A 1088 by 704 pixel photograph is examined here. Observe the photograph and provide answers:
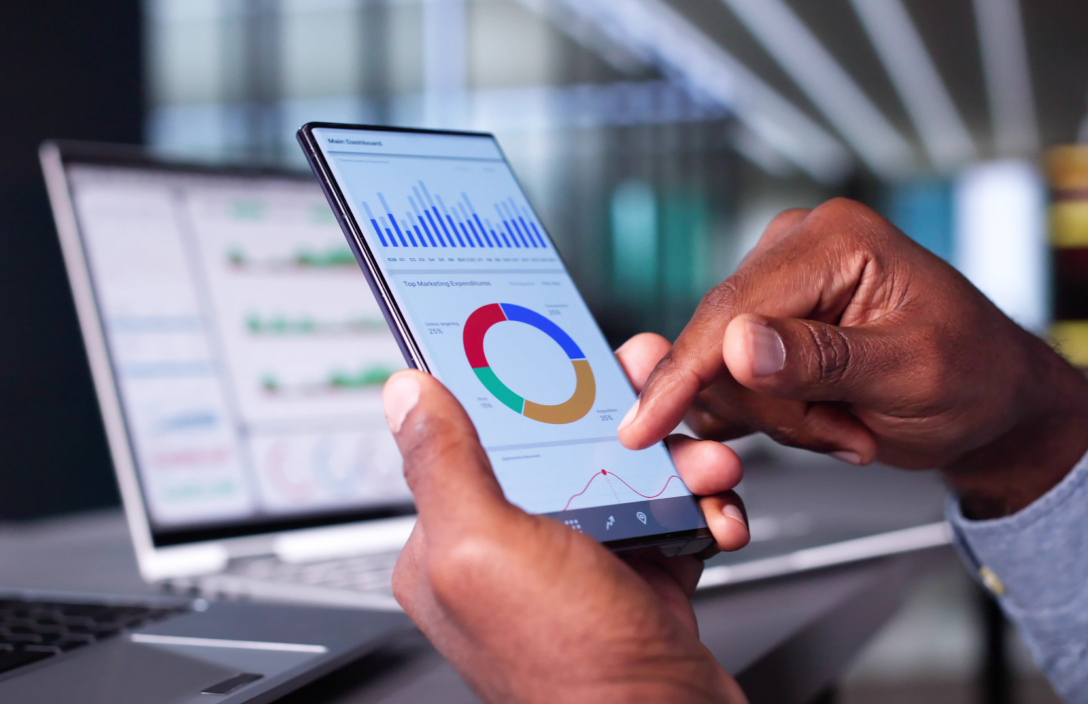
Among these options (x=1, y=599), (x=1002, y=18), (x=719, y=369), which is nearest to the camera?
(x=719, y=369)

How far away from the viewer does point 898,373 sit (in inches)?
21.1

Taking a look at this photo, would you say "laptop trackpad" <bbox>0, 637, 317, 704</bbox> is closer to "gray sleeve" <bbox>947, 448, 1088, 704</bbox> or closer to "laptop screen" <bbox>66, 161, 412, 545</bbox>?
"laptop screen" <bbox>66, 161, 412, 545</bbox>

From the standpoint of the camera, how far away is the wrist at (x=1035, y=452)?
68cm

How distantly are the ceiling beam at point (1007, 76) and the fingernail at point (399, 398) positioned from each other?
15.1 ft

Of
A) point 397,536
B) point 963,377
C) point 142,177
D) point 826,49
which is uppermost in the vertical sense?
point 826,49

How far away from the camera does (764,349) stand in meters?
0.45

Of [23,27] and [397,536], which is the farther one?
[23,27]

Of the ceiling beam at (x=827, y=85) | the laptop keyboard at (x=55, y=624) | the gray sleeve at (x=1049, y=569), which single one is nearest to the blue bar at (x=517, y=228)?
the laptop keyboard at (x=55, y=624)

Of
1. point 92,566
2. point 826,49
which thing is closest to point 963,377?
point 92,566

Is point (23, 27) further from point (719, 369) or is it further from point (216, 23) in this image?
point (216, 23)

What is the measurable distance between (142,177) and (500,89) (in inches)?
161

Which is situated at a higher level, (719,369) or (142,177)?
(142,177)

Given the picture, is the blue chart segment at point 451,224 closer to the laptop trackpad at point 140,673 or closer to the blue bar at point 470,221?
the blue bar at point 470,221

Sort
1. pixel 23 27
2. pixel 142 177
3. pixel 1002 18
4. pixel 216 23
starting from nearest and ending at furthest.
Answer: pixel 142 177, pixel 23 27, pixel 1002 18, pixel 216 23
